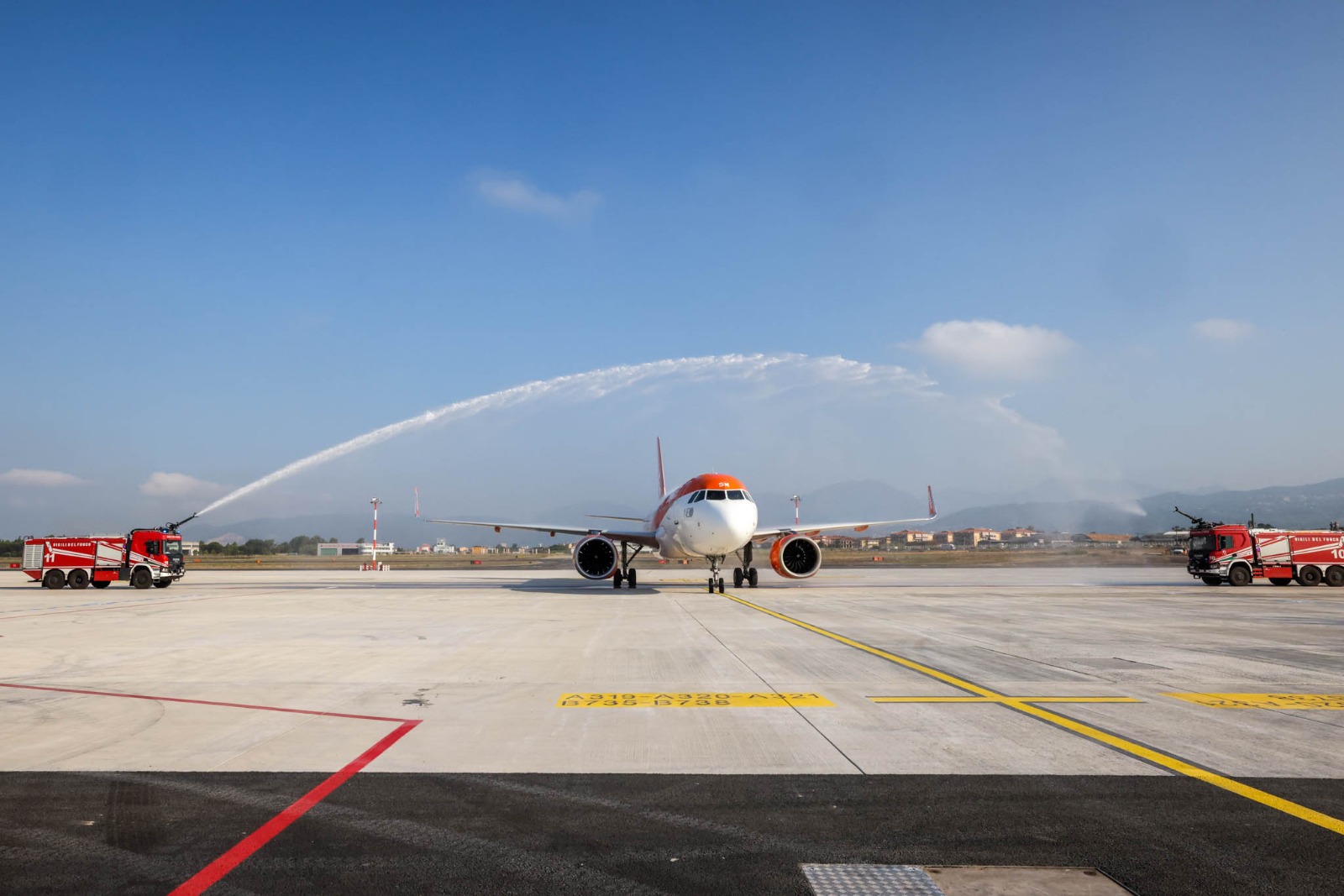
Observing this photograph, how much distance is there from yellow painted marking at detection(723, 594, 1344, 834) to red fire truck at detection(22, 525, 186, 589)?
32.6 m

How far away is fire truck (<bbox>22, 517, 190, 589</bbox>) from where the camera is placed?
32.3m

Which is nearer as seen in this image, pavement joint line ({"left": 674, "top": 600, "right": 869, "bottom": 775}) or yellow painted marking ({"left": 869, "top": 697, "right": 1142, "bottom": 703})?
pavement joint line ({"left": 674, "top": 600, "right": 869, "bottom": 775})

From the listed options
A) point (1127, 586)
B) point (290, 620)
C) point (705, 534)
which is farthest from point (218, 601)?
point (1127, 586)

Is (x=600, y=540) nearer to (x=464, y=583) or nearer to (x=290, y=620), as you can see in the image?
(x=464, y=583)

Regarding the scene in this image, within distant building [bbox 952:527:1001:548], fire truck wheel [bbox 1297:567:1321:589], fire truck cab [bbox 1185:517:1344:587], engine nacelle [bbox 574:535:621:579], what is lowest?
distant building [bbox 952:527:1001:548]

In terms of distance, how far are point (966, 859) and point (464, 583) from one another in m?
34.2

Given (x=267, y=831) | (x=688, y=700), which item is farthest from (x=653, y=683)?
(x=267, y=831)


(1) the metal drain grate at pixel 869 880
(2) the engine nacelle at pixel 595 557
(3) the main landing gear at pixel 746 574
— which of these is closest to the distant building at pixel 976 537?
(3) the main landing gear at pixel 746 574

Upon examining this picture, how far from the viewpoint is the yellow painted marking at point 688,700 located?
841cm

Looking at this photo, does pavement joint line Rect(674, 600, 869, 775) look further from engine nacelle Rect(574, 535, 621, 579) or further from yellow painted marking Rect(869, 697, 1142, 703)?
engine nacelle Rect(574, 535, 621, 579)

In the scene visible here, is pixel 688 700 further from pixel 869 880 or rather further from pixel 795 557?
pixel 795 557

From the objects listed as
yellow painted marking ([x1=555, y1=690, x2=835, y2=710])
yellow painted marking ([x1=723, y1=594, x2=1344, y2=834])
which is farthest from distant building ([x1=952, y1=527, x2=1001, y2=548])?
yellow painted marking ([x1=555, y1=690, x2=835, y2=710])

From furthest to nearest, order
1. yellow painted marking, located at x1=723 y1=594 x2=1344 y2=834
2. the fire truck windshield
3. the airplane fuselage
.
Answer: the fire truck windshield, the airplane fuselage, yellow painted marking, located at x1=723 y1=594 x2=1344 y2=834

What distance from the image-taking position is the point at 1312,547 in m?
32.0
